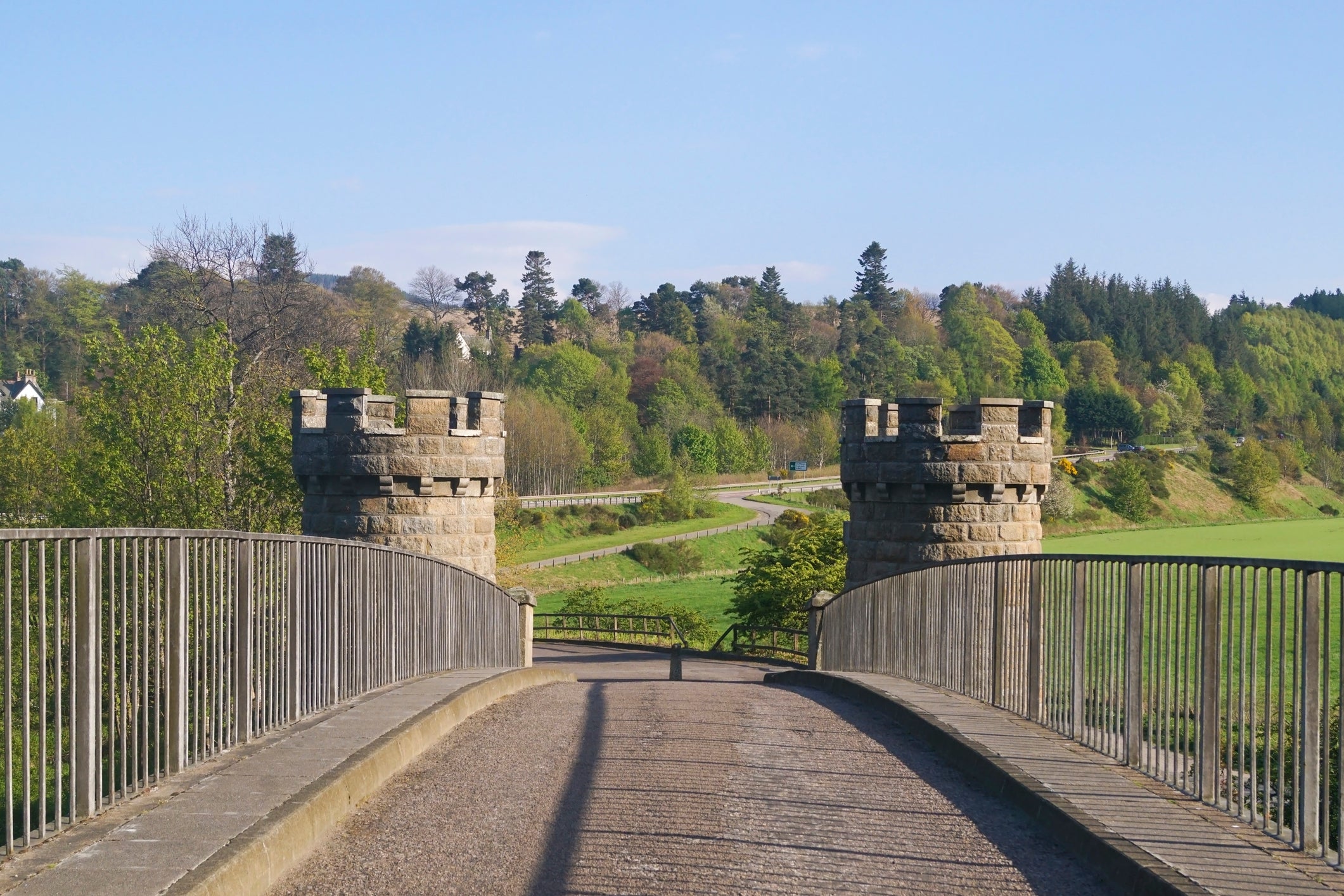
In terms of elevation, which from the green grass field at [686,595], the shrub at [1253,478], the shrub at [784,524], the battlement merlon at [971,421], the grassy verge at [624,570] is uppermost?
the battlement merlon at [971,421]

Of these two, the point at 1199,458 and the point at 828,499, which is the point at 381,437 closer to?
the point at 828,499

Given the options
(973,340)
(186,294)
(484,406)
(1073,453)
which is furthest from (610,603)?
(973,340)

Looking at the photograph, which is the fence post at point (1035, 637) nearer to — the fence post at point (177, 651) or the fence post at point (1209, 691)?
the fence post at point (1209, 691)

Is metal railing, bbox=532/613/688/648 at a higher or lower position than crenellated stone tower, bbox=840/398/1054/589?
lower

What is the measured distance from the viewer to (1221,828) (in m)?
5.88

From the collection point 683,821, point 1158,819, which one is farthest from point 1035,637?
point 683,821

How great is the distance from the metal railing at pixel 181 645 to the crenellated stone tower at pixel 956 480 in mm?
9617

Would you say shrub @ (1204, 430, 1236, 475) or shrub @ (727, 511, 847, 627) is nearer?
shrub @ (727, 511, 847, 627)

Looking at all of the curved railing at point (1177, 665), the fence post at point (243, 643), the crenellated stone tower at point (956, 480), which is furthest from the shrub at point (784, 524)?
the fence post at point (243, 643)

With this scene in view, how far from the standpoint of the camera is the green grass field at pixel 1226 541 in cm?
6850

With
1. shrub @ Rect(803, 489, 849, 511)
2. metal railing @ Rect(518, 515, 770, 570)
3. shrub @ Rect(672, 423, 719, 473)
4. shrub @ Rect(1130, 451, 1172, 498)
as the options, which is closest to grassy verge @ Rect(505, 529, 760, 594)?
metal railing @ Rect(518, 515, 770, 570)

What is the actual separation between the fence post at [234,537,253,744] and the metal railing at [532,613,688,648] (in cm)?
2591

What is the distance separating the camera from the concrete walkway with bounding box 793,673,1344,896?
502 cm

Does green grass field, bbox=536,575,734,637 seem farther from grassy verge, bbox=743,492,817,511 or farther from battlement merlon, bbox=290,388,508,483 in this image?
battlement merlon, bbox=290,388,508,483
